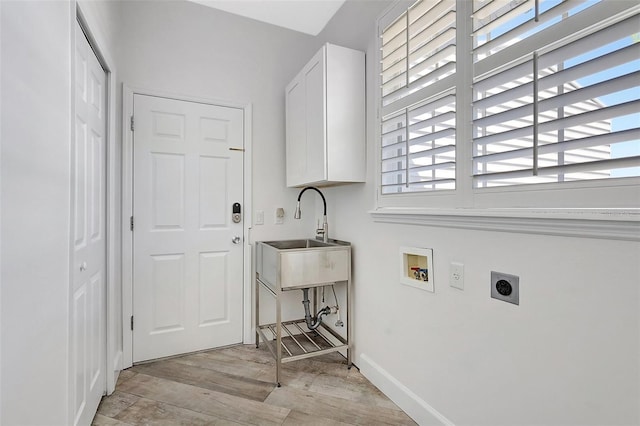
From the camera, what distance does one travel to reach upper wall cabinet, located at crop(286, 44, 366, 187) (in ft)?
6.86

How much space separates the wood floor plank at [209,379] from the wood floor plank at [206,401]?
0.05 m

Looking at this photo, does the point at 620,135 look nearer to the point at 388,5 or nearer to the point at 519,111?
the point at 519,111

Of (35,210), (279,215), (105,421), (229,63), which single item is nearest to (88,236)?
(35,210)

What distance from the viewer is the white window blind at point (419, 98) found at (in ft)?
4.99

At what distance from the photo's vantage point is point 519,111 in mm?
1191

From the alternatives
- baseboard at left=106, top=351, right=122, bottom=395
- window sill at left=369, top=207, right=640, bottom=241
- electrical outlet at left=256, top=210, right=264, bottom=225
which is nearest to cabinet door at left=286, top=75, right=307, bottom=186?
electrical outlet at left=256, top=210, right=264, bottom=225

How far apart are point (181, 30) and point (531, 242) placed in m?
2.77

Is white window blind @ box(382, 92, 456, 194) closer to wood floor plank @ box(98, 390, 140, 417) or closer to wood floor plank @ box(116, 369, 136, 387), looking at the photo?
wood floor plank @ box(98, 390, 140, 417)

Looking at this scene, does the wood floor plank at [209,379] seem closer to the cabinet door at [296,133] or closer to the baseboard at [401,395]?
the baseboard at [401,395]

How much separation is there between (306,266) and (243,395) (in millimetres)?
890

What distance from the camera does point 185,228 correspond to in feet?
8.23

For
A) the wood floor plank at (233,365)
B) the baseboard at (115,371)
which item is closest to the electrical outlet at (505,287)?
the wood floor plank at (233,365)

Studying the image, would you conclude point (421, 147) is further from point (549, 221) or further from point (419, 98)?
point (549, 221)

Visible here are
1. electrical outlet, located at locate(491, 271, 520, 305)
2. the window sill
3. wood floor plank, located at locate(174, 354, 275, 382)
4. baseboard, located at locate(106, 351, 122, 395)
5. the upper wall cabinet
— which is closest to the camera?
the window sill
